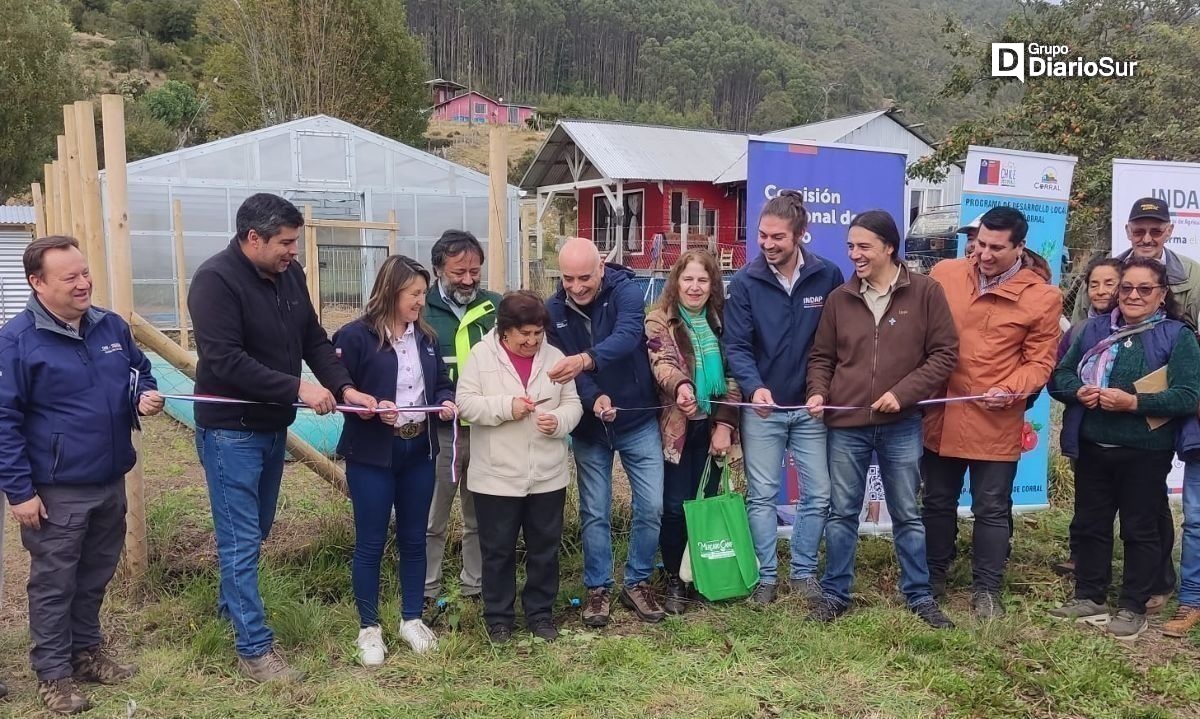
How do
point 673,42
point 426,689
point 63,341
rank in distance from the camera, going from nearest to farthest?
point 63,341, point 426,689, point 673,42

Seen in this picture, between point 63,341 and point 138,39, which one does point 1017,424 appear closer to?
point 63,341

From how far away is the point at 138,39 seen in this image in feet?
167

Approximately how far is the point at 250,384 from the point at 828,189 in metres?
3.50

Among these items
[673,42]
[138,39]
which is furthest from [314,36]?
[673,42]

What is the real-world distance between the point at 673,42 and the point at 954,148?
78.7 metres

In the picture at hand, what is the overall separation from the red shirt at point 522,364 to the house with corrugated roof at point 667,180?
19505mm

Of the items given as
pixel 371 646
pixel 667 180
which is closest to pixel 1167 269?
pixel 371 646

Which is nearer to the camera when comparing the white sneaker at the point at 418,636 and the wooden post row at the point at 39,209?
the white sneaker at the point at 418,636

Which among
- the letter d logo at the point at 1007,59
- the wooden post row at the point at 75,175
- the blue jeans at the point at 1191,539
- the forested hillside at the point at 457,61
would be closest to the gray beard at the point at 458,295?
the wooden post row at the point at 75,175

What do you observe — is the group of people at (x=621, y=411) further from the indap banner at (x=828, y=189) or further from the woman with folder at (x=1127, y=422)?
the indap banner at (x=828, y=189)

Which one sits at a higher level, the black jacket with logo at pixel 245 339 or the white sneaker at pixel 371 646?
the black jacket with logo at pixel 245 339

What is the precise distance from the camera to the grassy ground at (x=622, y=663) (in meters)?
3.09

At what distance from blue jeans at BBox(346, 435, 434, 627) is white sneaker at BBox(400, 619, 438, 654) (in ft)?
0.13

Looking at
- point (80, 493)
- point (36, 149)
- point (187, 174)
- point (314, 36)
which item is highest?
point (314, 36)
